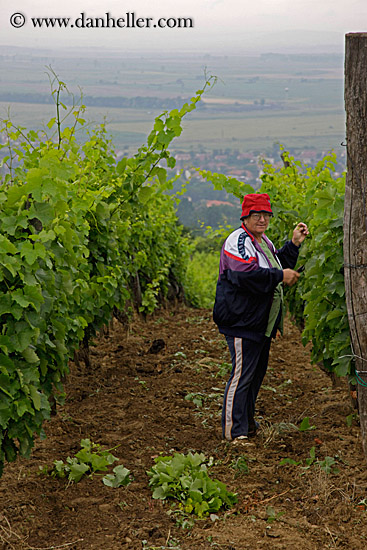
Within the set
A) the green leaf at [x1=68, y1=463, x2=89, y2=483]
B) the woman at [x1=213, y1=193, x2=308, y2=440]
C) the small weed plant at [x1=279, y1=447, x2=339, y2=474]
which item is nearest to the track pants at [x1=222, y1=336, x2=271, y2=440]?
the woman at [x1=213, y1=193, x2=308, y2=440]

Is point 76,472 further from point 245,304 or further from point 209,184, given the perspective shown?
point 209,184

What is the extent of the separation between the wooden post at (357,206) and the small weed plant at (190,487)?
1053mm

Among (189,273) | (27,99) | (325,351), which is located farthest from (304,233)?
(27,99)

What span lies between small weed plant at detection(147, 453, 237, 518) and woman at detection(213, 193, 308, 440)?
779 mm

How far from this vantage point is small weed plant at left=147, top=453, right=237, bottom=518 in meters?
3.86

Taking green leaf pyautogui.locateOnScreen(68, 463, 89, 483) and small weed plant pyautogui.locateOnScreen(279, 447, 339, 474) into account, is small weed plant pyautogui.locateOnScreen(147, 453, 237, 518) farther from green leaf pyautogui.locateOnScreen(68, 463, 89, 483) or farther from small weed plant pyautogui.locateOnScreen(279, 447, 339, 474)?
small weed plant pyautogui.locateOnScreen(279, 447, 339, 474)

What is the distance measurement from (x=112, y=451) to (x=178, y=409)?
3.65 feet

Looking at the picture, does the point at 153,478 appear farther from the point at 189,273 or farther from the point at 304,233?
the point at 189,273

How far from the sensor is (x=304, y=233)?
16.7 feet

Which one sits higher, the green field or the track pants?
the green field

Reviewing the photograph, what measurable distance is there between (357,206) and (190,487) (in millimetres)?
2021

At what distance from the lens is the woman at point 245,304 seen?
4.80 metres

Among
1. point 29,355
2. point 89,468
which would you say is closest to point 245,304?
point 89,468

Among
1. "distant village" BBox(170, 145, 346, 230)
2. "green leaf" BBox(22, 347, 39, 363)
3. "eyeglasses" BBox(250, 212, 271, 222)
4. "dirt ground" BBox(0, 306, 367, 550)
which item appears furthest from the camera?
"distant village" BBox(170, 145, 346, 230)
